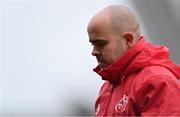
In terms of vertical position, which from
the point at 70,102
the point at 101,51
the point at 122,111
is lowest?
the point at 70,102

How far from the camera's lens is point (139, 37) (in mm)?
4383

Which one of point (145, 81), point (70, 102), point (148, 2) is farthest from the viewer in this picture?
point (148, 2)

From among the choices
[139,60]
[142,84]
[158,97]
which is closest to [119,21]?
[139,60]

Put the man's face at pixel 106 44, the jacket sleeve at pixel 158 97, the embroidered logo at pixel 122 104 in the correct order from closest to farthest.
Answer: the jacket sleeve at pixel 158 97 → the embroidered logo at pixel 122 104 → the man's face at pixel 106 44

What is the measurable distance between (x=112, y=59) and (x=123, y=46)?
0.09m

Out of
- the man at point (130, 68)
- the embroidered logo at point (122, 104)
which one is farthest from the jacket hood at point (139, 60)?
the embroidered logo at point (122, 104)

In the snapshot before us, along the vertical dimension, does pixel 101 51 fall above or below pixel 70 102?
above

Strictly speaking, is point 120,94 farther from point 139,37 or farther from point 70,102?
point 70,102

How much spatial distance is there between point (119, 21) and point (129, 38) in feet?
0.38

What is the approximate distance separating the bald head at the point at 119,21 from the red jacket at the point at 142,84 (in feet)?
0.33

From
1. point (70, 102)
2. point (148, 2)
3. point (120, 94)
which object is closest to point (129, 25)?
point (120, 94)

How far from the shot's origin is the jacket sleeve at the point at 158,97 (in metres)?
4.04

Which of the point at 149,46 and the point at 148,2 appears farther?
the point at 148,2

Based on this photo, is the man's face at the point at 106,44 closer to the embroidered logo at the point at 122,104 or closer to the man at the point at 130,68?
the man at the point at 130,68
